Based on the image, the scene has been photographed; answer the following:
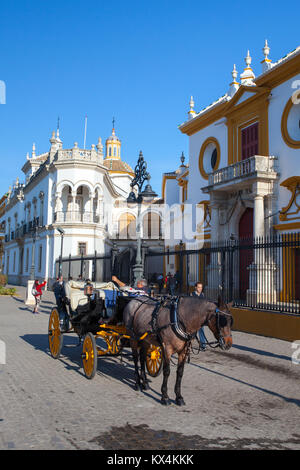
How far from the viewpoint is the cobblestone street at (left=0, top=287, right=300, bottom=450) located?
443cm

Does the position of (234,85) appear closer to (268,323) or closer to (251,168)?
(251,168)

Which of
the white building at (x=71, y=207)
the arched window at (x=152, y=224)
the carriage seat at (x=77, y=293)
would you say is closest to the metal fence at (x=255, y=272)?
the carriage seat at (x=77, y=293)

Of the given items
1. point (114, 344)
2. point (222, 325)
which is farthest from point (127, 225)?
point (222, 325)

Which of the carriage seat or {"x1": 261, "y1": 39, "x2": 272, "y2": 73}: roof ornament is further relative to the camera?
Answer: {"x1": 261, "y1": 39, "x2": 272, "y2": 73}: roof ornament

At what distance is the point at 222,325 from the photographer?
546 cm

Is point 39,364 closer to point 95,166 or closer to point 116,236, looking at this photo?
point 95,166

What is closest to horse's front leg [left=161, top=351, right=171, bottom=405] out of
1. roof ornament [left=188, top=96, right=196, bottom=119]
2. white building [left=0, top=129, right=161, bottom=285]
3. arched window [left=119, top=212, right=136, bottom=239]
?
roof ornament [left=188, top=96, right=196, bottom=119]

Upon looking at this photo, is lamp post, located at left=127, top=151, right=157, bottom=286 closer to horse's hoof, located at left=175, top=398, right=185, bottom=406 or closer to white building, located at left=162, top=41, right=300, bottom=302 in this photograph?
white building, located at left=162, top=41, right=300, bottom=302

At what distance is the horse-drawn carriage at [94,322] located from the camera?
7.03 metres

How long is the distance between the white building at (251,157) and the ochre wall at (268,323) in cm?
279

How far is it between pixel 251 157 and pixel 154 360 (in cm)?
1239

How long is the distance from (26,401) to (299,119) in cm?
1528

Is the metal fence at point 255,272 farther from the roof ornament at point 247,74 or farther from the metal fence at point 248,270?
the roof ornament at point 247,74

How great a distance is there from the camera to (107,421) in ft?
16.3
